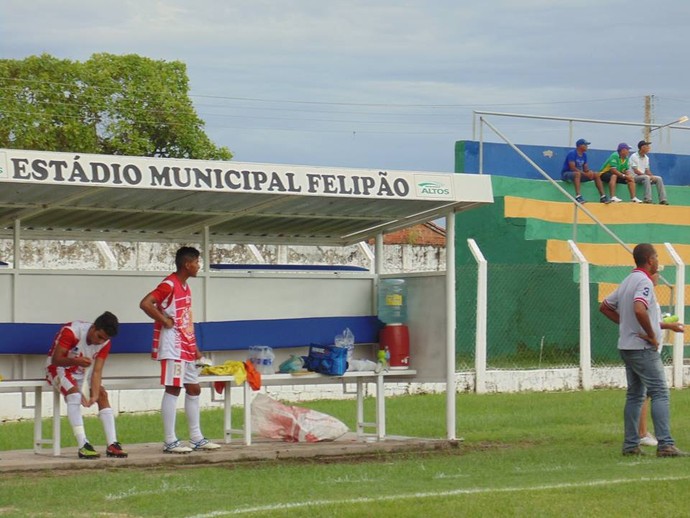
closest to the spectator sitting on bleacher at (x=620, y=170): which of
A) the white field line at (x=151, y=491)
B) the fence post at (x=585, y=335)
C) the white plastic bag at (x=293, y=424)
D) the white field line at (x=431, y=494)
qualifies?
the fence post at (x=585, y=335)

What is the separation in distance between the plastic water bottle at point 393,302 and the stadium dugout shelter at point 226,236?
11cm

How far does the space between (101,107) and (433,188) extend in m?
40.8

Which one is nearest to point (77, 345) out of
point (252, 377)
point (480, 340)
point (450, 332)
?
point (252, 377)

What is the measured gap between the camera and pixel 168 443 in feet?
43.9

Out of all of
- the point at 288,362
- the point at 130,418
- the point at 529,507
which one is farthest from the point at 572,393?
the point at 529,507

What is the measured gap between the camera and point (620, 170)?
94.7ft

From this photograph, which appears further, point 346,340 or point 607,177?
point 607,177

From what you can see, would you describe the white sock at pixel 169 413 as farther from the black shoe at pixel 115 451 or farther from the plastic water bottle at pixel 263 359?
the plastic water bottle at pixel 263 359

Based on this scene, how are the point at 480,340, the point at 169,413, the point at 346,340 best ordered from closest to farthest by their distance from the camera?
the point at 169,413 < the point at 346,340 < the point at 480,340

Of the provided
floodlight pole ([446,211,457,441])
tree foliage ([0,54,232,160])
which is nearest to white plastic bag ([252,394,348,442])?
floodlight pole ([446,211,457,441])

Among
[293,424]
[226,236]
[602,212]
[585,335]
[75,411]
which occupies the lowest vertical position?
[293,424]

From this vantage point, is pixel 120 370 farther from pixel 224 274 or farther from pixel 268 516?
pixel 268 516

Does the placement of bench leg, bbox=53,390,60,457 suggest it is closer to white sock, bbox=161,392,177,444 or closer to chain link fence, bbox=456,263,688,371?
white sock, bbox=161,392,177,444

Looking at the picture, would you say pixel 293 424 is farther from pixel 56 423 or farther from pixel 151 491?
pixel 151 491
